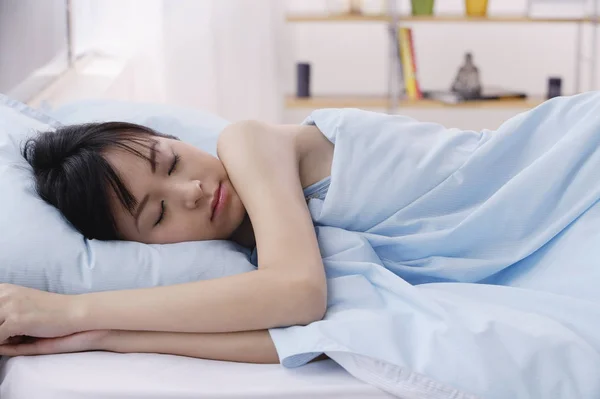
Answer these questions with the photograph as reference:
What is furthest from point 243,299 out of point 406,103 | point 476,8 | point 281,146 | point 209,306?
point 476,8

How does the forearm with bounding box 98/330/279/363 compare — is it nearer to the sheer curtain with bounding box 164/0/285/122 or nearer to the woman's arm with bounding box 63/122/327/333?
the woman's arm with bounding box 63/122/327/333

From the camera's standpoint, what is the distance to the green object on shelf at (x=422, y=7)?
3.36 meters

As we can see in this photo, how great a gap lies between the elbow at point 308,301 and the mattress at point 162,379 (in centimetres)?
6

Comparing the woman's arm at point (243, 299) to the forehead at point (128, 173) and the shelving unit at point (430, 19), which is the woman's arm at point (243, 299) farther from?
the shelving unit at point (430, 19)

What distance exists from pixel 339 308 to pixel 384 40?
2.83 metres

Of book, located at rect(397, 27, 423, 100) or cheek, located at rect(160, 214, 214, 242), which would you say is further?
book, located at rect(397, 27, 423, 100)

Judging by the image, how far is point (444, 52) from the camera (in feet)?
12.1

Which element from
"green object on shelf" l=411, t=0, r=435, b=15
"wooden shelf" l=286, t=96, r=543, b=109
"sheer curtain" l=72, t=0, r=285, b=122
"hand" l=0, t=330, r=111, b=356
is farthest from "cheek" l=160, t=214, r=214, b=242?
"green object on shelf" l=411, t=0, r=435, b=15

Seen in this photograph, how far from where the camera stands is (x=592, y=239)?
3.68ft

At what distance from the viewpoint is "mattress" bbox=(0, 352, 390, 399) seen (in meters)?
0.89

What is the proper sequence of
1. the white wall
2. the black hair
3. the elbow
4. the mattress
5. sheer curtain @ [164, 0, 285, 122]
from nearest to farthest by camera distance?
the mattress < the elbow < the black hair < sheer curtain @ [164, 0, 285, 122] < the white wall

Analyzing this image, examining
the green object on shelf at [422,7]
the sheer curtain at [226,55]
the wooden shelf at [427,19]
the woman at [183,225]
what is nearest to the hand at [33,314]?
the woman at [183,225]

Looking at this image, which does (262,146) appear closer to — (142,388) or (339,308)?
(339,308)

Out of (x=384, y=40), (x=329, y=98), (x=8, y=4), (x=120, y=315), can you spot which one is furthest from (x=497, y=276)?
(x=384, y=40)
